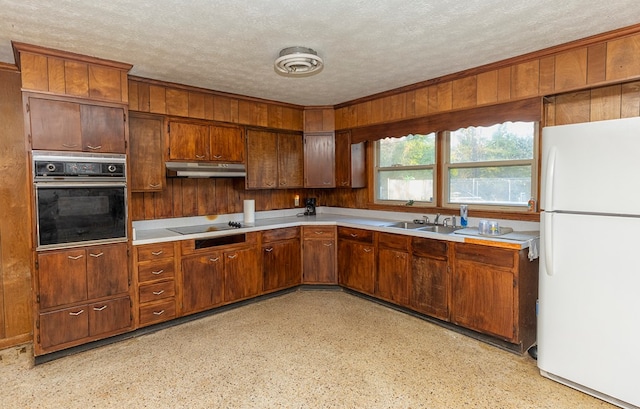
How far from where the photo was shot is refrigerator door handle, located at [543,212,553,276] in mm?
2418

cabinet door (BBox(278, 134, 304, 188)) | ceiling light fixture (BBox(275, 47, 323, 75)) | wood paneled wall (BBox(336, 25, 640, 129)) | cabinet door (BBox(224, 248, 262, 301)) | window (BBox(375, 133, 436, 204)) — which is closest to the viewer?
wood paneled wall (BBox(336, 25, 640, 129))

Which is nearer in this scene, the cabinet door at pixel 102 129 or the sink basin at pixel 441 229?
the cabinet door at pixel 102 129

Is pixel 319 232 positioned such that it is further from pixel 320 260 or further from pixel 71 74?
pixel 71 74

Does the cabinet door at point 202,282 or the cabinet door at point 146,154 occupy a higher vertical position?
the cabinet door at point 146,154

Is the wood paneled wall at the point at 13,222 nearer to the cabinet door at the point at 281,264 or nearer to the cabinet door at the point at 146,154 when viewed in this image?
the cabinet door at the point at 146,154

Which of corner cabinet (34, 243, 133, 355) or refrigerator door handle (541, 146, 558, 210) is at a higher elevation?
refrigerator door handle (541, 146, 558, 210)

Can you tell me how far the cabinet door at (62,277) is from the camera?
2.82 meters

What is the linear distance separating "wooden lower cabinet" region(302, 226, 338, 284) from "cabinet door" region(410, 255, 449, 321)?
1190mm

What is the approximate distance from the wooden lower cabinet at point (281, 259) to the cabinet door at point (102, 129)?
1823 millimetres

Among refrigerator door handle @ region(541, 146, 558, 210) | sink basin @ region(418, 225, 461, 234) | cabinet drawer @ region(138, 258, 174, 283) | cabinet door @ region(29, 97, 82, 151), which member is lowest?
cabinet drawer @ region(138, 258, 174, 283)

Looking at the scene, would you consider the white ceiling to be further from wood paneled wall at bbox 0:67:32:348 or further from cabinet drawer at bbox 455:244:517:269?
cabinet drawer at bbox 455:244:517:269

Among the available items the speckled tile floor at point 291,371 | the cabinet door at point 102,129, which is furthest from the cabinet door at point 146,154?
the speckled tile floor at point 291,371

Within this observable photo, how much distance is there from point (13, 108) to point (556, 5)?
4.30 meters

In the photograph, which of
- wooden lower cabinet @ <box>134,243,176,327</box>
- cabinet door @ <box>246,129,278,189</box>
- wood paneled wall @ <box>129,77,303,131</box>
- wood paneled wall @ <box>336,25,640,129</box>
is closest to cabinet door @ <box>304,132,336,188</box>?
wood paneled wall @ <box>129,77,303,131</box>
